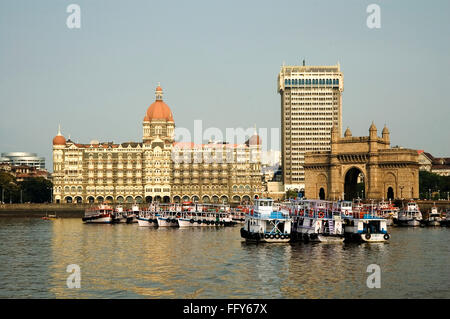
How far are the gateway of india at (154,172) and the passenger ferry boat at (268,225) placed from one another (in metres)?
110

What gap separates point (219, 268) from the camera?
54.7m

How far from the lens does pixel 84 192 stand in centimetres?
18700

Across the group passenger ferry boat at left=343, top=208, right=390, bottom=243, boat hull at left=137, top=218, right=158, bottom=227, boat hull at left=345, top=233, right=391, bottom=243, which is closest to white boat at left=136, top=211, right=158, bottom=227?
boat hull at left=137, top=218, right=158, bottom=227

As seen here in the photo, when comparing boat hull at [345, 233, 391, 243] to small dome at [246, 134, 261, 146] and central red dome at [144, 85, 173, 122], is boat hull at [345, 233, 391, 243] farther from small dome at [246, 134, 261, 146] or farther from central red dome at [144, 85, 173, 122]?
central red dome at [144, 85, 173, 122]

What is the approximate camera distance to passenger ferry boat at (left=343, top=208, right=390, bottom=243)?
76.2 metres

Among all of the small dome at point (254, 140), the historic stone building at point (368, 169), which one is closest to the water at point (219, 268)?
the historic stone building at point (368, 169)

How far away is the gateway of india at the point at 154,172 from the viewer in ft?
612

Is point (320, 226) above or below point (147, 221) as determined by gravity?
above

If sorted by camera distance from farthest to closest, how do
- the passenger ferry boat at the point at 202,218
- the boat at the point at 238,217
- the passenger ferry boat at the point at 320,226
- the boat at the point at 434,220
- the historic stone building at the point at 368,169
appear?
the historic stone building at the point at 368,169 < the boat at the point at 238,217 < the passenger ferry boat at the point at 202,218 < the boat at the point at 434,220 < the passenger ferry boat at the point at 320,226

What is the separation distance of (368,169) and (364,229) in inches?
2801

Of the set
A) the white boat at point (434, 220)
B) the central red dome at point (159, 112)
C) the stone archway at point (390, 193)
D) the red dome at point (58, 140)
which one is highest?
the central red dome at point (159, 112)

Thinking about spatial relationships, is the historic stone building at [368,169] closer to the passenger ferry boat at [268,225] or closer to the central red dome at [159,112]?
the central red dome at [159,112]

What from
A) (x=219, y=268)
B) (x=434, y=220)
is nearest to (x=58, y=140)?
(x=434, y=220)

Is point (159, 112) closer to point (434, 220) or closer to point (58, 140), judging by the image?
point (58, 140)
